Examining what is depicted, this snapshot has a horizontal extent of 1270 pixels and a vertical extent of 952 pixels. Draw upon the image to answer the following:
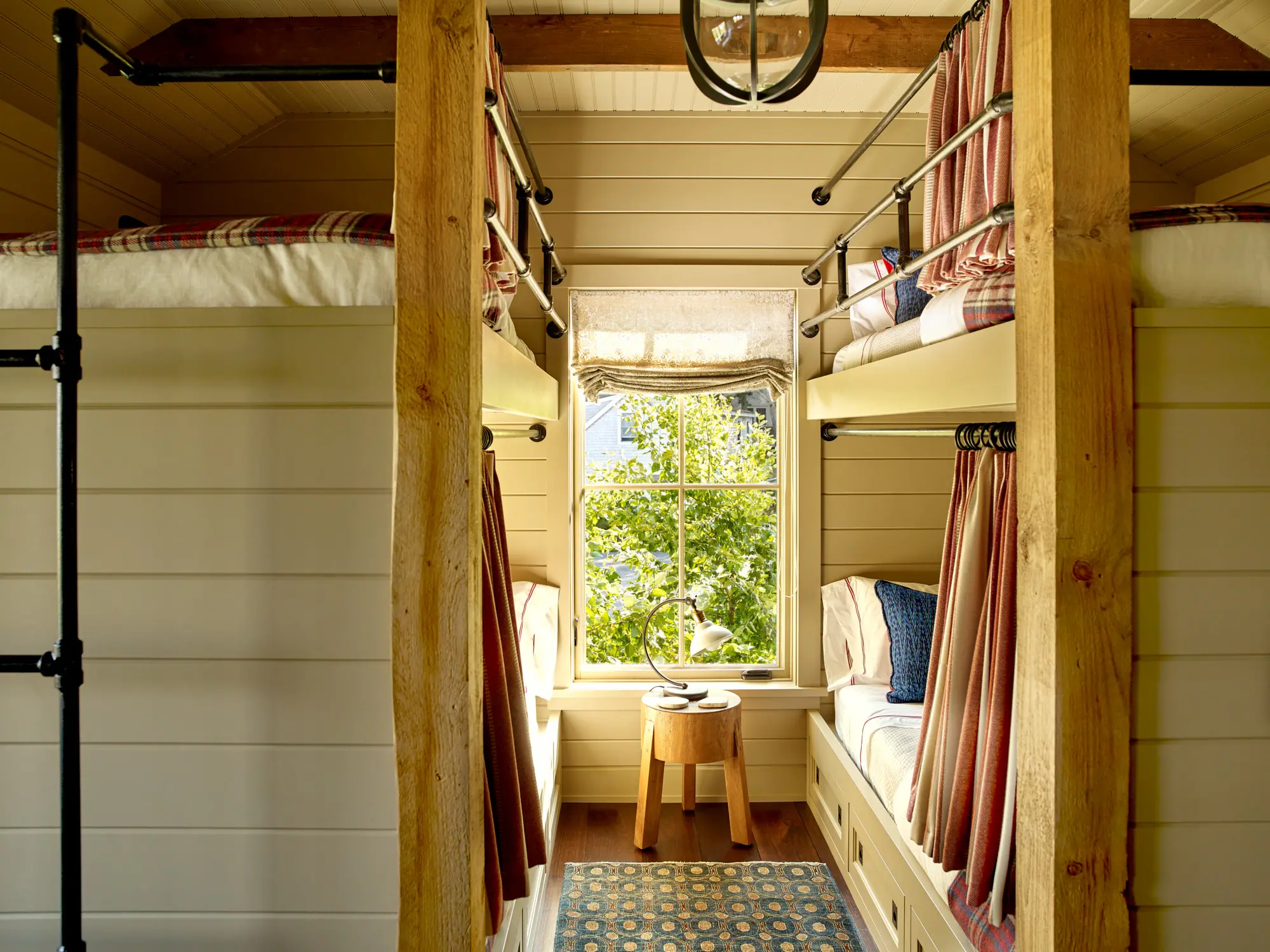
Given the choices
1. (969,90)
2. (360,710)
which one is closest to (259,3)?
(969,90)

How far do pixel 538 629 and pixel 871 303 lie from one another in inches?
69.6

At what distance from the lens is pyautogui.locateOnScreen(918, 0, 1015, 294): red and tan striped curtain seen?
5.09 feet

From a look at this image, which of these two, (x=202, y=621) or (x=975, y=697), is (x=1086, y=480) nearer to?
(x=975, y=697)

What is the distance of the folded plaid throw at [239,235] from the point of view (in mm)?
1300

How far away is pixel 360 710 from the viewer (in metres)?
1.26

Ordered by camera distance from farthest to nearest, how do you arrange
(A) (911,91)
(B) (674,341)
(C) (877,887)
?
(B) (674,341) → (C) (877,887) → (A) (911,91)

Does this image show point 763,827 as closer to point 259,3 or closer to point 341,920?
point 341,920

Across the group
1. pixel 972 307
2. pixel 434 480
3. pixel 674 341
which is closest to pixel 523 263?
pixel 434 480

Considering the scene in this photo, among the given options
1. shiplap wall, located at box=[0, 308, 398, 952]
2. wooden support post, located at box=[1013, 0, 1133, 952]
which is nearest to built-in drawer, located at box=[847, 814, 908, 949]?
wooden support post, located at box=[1013, 0, 1133, 952]

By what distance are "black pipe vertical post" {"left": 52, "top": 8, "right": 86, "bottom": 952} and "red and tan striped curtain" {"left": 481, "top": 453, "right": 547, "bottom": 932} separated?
66 centimetres

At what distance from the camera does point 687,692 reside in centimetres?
296

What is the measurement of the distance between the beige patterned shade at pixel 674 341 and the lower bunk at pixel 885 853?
137 cm

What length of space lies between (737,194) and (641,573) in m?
1.60

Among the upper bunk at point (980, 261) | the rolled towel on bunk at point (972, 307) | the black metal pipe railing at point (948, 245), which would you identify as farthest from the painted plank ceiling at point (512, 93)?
the rolled towel on bunk at point (972, 307)
